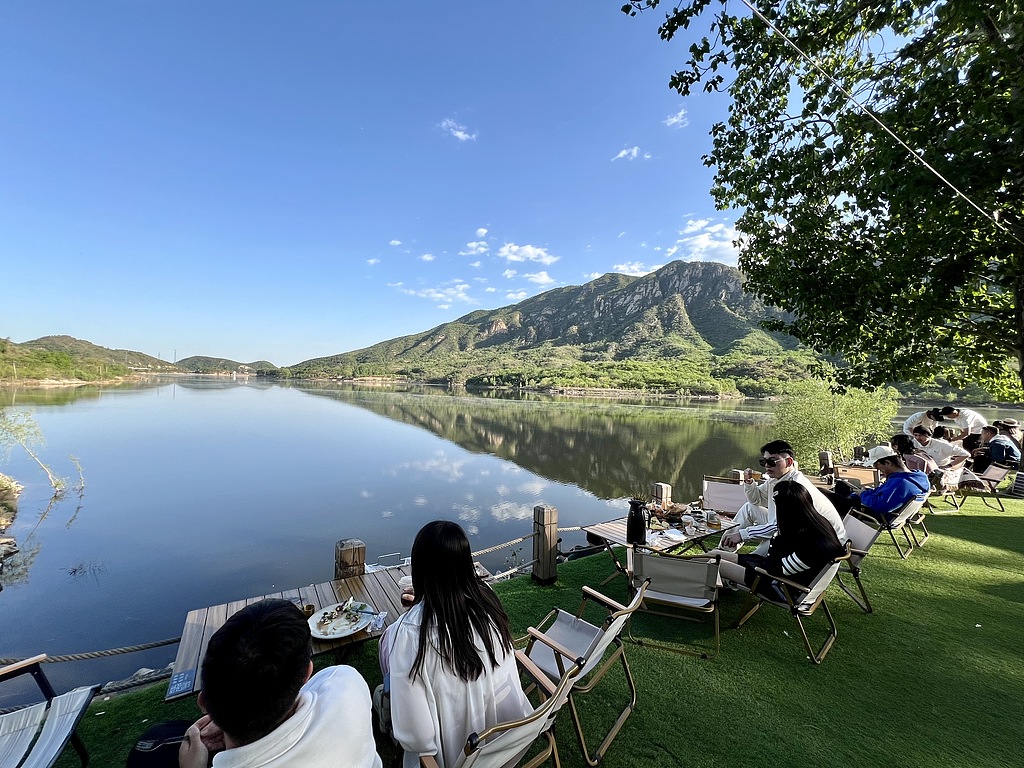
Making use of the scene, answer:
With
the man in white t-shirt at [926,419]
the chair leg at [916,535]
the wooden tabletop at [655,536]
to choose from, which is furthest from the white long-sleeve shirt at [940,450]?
the wooden tabletop at [655,536]

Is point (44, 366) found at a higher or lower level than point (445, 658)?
higher

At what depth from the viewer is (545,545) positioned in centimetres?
500

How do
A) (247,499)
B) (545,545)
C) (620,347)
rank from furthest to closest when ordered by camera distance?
(620,347) → (247,499) → (545,545)

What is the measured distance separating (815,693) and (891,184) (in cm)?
483

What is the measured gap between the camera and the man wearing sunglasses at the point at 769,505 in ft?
12.6

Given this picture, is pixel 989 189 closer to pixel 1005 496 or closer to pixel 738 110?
pixel 738 110

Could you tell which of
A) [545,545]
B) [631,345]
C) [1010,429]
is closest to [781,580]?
[545,545]

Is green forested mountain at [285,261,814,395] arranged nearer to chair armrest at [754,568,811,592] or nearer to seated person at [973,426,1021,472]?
seated person at [973,426,1021,472]

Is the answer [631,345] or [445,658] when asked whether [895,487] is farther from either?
[631,345]

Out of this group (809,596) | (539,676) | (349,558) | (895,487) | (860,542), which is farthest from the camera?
(895,487)

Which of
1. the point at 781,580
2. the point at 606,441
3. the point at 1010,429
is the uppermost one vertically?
the point at 1010,429

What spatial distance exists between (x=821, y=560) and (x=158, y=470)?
26.4 metres

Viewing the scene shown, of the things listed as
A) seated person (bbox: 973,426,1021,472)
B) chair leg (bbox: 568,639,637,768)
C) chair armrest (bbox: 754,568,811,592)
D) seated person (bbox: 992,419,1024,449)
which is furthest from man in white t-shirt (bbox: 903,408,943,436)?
chair leg (bbox: 568,639,637,768)

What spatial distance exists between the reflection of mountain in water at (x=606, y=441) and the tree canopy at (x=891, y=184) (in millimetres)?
12529
